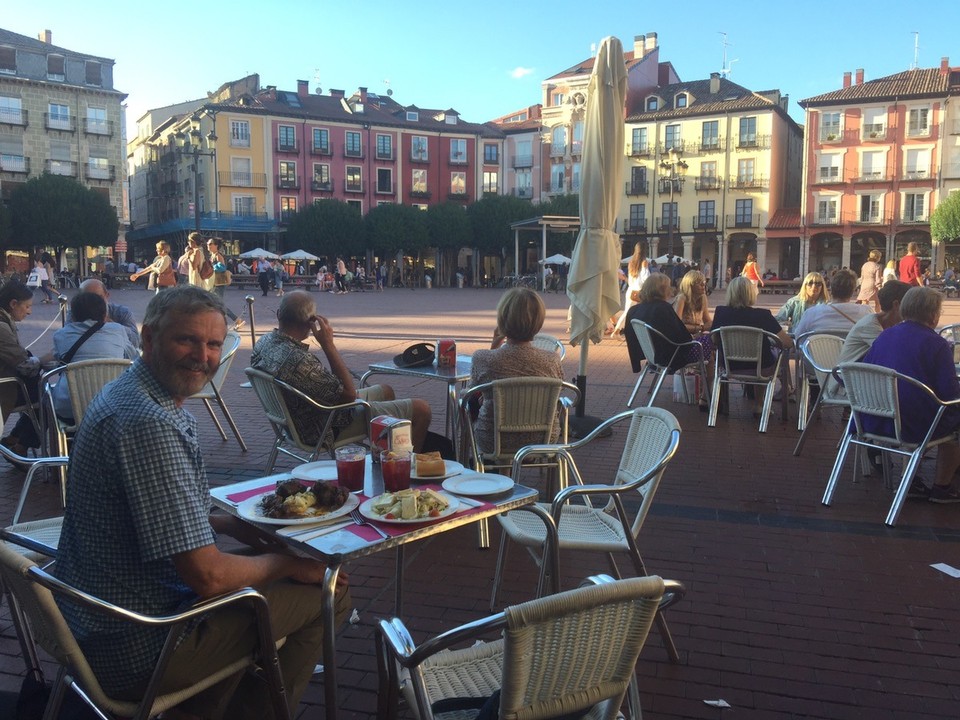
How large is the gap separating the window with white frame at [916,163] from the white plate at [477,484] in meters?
50.5

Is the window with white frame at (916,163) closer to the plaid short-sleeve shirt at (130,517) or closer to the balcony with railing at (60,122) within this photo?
the balcony with railing at (60,122)

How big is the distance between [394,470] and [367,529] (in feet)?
1.14

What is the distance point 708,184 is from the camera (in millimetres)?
→ 50969

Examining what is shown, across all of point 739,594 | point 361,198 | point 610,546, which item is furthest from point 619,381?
point 361,198

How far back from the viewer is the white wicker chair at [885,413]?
4.46m

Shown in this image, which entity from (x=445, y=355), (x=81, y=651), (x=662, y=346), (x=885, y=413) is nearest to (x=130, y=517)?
(x=81, y=651)

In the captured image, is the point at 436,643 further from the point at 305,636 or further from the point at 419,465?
the point at 419,465

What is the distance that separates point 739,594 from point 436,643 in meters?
2.31

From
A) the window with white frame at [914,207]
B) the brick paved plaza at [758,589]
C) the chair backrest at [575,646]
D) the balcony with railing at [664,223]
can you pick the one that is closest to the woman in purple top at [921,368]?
the brick paved plaza at [758,589]

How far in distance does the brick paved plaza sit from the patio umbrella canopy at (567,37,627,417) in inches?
44.1

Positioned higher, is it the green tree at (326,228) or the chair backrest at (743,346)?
the green tree at (326,228)

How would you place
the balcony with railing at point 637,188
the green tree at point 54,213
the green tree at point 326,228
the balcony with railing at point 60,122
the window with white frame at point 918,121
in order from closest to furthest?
the green tree at point 54,213
the window with white frame at point 918,121
the green tree at point 326,228
the balcony with railing at point 60,122
the balcony with railing at point 637,188

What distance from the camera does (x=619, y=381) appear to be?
939 centimetres

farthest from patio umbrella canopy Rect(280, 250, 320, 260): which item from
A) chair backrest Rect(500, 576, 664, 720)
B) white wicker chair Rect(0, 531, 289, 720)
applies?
chair backrest Rect(500, 576, 664, 720)
